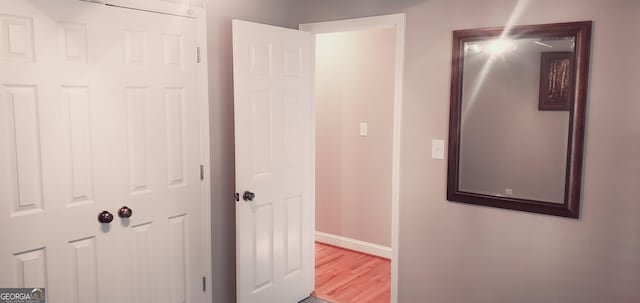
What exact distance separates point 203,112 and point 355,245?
7.49 feet

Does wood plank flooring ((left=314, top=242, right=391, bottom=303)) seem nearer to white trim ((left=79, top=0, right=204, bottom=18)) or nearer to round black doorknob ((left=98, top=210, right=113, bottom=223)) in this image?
round black doorknob ((left=98, top=210, right=113, bottom=223))

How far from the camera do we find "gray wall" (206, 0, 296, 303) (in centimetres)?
280

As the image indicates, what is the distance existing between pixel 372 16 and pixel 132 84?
5.05 feet

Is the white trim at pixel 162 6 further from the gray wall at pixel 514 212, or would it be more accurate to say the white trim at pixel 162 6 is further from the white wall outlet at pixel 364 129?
the white wall outlet at pixel 364 129

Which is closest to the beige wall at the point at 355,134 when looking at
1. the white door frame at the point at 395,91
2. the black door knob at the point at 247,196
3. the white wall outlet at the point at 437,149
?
the white door frame at the point at 395,91

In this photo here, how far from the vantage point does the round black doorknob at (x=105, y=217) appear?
2295mm

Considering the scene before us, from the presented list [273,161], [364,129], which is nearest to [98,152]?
[273,161]

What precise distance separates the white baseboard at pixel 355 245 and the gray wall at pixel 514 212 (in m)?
1.20

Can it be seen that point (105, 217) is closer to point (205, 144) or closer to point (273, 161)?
point (205, 144)

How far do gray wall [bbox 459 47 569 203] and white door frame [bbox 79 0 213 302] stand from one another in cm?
149

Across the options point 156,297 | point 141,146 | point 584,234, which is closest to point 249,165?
point 141,146

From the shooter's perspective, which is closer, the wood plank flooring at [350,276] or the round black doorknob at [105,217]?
the round black doorknob at [105,217]

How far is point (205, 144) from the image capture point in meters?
2.77

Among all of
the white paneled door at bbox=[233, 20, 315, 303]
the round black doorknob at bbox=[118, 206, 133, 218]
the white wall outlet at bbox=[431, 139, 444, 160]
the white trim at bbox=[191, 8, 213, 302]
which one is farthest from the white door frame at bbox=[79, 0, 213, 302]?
the white wall outlet at bbox=[431, 139, 444, 160]
